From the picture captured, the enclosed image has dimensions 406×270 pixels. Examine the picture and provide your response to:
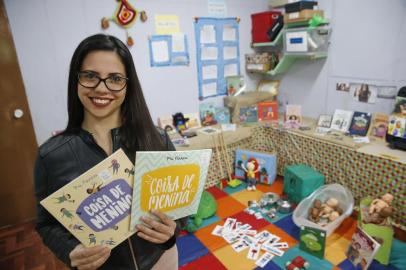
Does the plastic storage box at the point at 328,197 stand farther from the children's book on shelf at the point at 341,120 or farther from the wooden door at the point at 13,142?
the wooden door at the point at 13,142

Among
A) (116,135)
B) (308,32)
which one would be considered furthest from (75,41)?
(308,32)

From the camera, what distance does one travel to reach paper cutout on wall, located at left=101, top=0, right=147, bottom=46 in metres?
2.32

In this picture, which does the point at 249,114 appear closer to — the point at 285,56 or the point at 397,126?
the point at 285,56

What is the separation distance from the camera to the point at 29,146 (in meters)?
2.36

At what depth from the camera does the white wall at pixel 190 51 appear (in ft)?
6.97

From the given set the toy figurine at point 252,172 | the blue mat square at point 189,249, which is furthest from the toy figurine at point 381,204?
the blue mat square at point 189,249

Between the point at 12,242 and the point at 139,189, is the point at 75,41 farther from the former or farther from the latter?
the point at 139,189

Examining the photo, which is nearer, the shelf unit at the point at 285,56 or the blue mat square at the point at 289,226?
the blue mat square at the point at 289,226

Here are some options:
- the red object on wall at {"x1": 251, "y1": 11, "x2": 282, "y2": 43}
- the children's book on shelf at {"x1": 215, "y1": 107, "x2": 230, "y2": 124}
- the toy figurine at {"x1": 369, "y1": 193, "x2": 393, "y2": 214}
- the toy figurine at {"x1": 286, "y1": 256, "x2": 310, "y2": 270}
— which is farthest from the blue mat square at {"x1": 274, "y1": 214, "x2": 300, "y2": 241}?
the red object on wall at {"x1": 251, "y1": 11, "x2": 282, "y2": 43}

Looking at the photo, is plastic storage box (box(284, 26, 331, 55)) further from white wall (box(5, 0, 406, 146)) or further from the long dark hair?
the long dark hair

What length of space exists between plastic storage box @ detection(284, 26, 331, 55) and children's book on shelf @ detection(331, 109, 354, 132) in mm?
629

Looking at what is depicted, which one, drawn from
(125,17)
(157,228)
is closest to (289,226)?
(157,228)

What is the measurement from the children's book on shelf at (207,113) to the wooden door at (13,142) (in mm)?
1648

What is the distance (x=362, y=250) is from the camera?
1.71 metres
